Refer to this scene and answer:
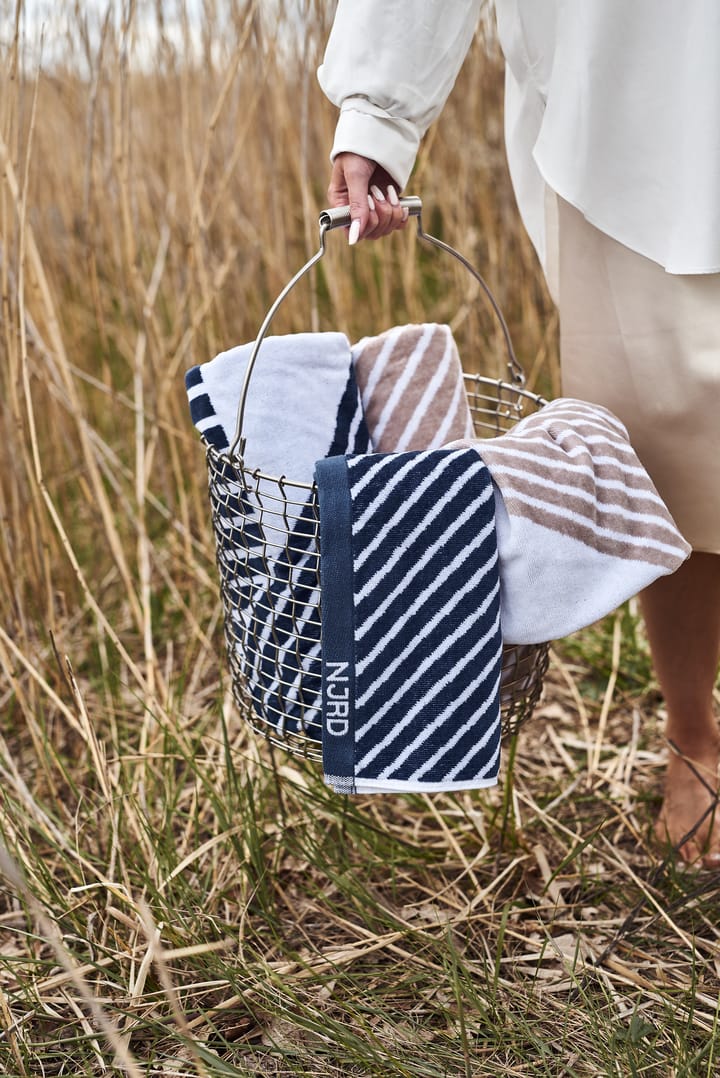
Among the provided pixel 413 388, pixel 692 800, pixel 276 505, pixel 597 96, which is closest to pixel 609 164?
pixel 597 96

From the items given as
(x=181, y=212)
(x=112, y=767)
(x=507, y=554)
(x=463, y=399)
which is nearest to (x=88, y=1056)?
(x=112, y=767)

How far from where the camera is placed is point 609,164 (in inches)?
32.9

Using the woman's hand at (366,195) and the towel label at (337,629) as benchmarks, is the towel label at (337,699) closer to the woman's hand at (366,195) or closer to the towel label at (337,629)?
the towel label at (337,629)

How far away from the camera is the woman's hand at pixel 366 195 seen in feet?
2.75

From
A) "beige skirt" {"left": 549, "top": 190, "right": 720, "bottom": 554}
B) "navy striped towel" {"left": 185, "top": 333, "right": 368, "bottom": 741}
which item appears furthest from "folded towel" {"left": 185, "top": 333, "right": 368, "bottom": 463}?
"beige skirt" {"left": 549, "top": 190, "right": 720, "bottom": 554}

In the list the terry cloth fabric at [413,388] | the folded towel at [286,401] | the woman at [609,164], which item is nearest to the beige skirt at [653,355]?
the woman at [609,164]

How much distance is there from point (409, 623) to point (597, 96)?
46 cm

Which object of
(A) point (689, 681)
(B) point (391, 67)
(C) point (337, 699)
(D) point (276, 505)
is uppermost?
(B) point (391, 67)

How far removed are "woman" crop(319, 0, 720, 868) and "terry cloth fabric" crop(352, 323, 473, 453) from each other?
114 mm

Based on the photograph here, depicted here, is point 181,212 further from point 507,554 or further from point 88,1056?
point 88,1056

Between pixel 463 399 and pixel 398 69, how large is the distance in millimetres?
312

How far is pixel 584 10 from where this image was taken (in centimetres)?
80

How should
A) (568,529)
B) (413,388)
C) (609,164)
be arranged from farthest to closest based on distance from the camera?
(413,388) → (609,164) → (568,529)

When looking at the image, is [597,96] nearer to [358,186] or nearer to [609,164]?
[609,164]
